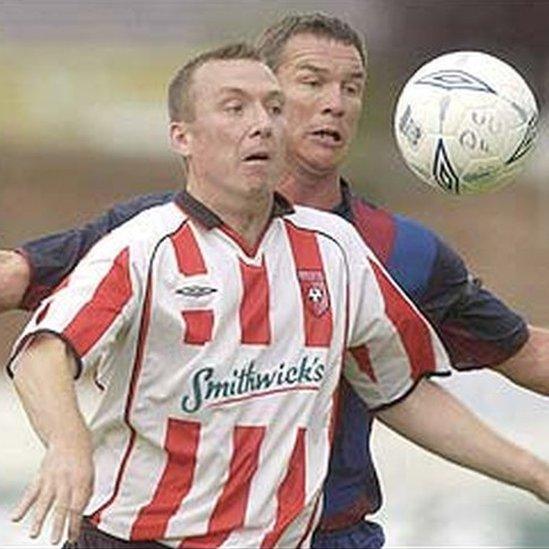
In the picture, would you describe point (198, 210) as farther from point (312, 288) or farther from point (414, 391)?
point (414, 391)

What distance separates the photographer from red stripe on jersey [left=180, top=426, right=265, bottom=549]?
3434 millimetres

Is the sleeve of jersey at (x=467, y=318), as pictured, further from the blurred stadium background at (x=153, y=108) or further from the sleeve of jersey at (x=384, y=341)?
the blurred stadium background at (x=153, y=108)

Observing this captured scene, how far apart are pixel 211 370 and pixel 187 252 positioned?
187 mm

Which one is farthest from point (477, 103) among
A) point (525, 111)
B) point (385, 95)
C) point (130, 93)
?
point (385, 95)

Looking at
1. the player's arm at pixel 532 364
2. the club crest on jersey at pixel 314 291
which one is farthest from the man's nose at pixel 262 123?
the player's arm at pixel 532 364

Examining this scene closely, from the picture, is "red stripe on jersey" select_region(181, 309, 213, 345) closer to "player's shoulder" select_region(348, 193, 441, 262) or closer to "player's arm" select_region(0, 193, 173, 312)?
"player's arm" select_region(0, 193, 173, 312)

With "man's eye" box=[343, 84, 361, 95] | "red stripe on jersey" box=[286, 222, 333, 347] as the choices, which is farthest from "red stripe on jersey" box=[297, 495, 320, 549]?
"man's eye" box=[343, 84, 361, 95]

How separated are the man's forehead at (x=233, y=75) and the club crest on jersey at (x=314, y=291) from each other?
30 cm

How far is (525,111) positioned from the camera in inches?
164

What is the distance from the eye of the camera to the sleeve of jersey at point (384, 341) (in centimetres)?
360

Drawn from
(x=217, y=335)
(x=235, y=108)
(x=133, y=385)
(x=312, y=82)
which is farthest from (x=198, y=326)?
(x=312, y=82)

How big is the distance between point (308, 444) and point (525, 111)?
38.0 inches

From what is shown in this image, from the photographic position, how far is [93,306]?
10.8ft

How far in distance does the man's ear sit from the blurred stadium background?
7.39 meters
